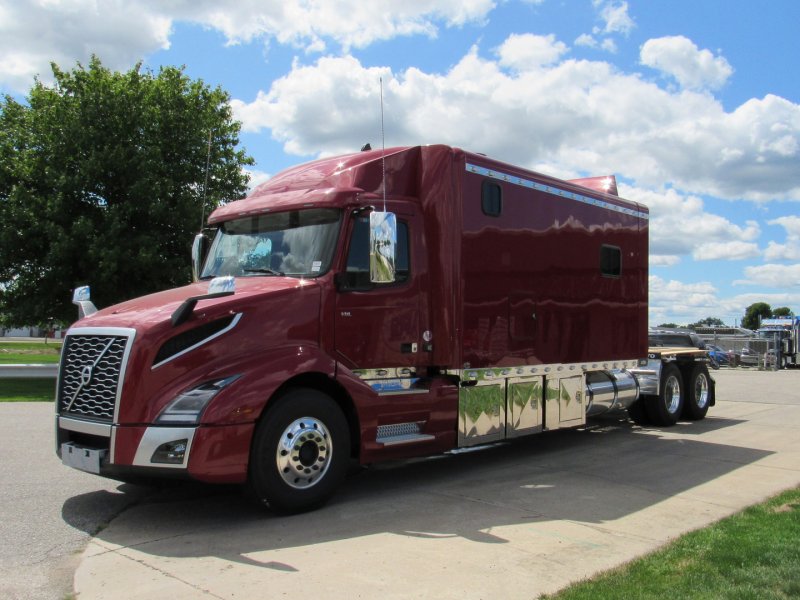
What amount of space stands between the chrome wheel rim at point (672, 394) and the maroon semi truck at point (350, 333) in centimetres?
257

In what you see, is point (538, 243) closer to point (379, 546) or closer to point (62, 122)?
point (379, 546)

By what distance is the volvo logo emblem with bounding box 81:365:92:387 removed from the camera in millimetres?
5945

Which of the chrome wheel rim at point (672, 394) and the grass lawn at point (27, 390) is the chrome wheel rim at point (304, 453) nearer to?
the chrome wheel rim at point (672, 394)

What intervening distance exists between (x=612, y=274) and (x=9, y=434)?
31.1 feet

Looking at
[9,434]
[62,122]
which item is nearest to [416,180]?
[9,434]

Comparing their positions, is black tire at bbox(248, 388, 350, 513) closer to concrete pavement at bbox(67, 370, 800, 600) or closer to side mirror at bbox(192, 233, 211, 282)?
concrete pavement at bbox(67, 370, 800, 600)

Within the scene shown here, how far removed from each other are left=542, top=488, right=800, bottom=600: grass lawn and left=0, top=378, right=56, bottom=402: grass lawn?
1584cm

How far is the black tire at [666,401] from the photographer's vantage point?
12242 mm

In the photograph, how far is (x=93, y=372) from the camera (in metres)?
5.94

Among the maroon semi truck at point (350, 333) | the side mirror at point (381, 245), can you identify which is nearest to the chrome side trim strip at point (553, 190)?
the maroon semi truck at point (350, 333)

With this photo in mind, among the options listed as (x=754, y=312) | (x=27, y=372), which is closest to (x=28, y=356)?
(x=27, y=372)

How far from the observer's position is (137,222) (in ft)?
67.2

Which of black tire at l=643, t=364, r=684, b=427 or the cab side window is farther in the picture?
black tire at l=643, t=364, r=684, b=427

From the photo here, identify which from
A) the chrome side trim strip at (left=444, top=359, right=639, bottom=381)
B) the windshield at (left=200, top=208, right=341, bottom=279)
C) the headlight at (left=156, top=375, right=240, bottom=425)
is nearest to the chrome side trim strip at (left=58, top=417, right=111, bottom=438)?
the headlight at (left=156, top=375, right=240, bottom=425)
